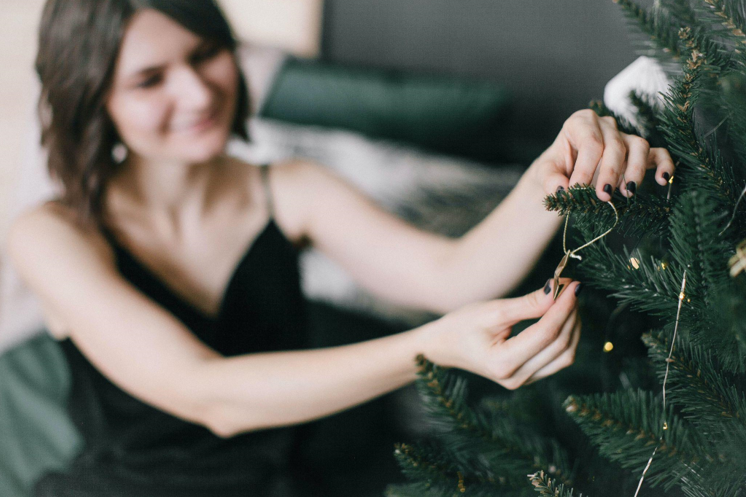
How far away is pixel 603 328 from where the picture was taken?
55 cm

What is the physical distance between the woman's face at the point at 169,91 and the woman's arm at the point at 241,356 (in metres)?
0.18

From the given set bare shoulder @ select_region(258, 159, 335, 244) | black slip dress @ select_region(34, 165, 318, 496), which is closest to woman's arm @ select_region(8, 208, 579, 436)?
black slip dress @ select_region(34, 165, 318, 496)

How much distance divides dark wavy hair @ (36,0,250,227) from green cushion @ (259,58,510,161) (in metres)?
0.49

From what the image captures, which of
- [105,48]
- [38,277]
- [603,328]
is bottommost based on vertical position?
[38,277]

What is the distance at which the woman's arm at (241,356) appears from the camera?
0.42m

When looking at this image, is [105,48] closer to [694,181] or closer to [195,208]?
[195,208]

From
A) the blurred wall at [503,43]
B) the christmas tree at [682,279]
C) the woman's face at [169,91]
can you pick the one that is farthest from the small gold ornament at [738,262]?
the blurred wall at [503,43]

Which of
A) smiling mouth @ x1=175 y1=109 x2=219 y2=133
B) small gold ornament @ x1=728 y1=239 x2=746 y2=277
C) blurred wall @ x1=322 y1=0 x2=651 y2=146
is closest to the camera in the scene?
small gold ornament @ x1=728 y1=239 x2=746 y2=277

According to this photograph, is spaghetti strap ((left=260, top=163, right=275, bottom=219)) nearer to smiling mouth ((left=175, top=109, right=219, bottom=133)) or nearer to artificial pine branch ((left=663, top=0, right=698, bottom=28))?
smiling mouth ((left=175, top=109, right=219, bottom=133))

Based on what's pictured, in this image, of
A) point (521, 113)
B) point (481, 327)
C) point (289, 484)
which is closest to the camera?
point (481, 327)

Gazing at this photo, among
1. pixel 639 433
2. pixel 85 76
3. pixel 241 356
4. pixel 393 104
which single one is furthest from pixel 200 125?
pixel 639 433

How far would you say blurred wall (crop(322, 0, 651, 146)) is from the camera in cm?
118

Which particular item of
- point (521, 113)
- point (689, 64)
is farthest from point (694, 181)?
point (521, 113)

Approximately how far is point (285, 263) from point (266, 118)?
0.56 m
